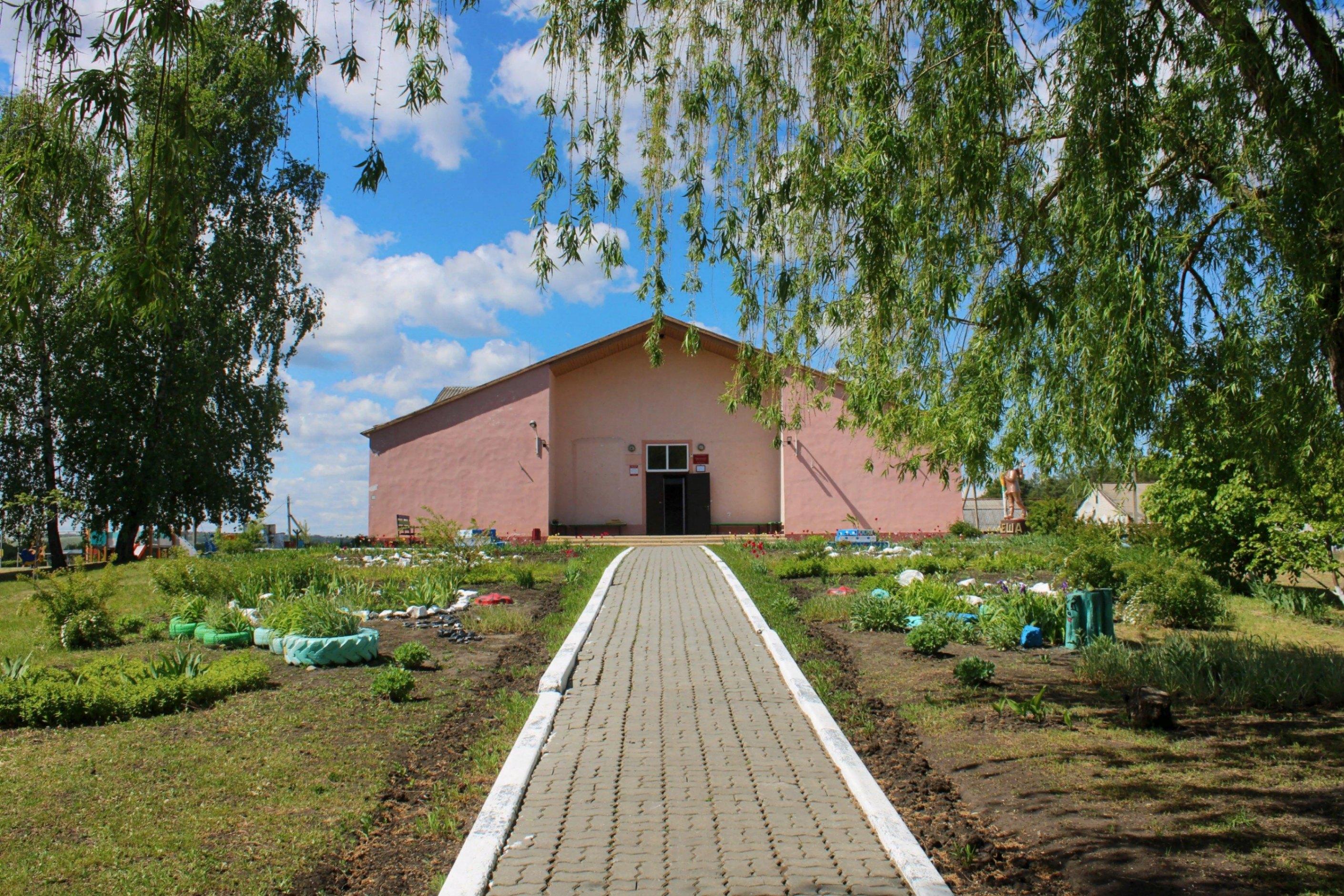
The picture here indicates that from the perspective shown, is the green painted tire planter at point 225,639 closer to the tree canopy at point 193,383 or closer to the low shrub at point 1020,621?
the low shrub at point 1020,621

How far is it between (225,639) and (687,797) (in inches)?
249

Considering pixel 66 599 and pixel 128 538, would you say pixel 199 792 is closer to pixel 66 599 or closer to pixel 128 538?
pixel 66 599

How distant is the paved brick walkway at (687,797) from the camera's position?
13.2 ft

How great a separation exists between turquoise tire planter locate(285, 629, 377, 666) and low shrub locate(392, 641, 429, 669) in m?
0.33

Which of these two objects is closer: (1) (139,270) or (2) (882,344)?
(1) (139,270)

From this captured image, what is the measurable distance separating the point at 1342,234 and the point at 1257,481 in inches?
307

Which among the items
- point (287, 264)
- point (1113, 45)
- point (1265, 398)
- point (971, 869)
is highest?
point (287, 264)

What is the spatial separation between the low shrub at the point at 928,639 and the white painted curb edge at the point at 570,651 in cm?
332

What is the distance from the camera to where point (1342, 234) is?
17.6 ft

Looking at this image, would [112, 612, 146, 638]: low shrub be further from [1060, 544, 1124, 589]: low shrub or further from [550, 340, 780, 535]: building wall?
[550, 340, 780, 535]: building wall

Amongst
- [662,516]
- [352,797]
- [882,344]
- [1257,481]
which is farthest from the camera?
[662,516]

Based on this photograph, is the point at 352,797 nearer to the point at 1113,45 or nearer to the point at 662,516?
the point at 1113,45

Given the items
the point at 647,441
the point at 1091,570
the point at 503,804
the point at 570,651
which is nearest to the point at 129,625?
the point at 570,651

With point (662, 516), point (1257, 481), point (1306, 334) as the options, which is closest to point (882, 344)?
point (1306, 334)
